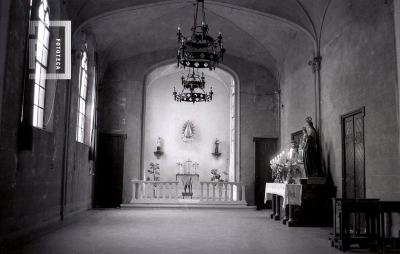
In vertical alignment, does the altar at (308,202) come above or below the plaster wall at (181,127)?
below

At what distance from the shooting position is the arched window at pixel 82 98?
12.7m

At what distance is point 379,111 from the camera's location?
782cm

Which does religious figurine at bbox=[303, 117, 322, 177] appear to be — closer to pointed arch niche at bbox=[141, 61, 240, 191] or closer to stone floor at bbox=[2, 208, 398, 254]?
stone floor at bbox=[2, 208, 398, 254]

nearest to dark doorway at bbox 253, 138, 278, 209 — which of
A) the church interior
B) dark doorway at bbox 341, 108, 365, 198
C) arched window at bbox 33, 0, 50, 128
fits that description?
the church interior

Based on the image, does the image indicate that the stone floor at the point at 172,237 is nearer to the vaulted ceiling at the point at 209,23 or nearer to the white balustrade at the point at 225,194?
the white balustrade at the point at 225,194

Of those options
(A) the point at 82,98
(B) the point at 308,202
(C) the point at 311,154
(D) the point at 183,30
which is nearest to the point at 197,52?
(C) the point at 311,154

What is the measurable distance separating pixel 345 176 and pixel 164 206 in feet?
22.0

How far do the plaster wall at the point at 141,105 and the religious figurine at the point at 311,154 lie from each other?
5.34 m

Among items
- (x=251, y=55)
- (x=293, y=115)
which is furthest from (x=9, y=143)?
(x=251, y=55)

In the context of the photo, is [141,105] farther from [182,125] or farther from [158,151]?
[182,125]

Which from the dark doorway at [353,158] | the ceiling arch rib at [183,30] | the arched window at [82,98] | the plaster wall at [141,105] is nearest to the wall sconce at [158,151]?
the plaster wall at [141,105]

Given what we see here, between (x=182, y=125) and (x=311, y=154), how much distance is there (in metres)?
10.1

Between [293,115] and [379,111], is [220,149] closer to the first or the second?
[293,115]

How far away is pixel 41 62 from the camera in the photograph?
9219mm
